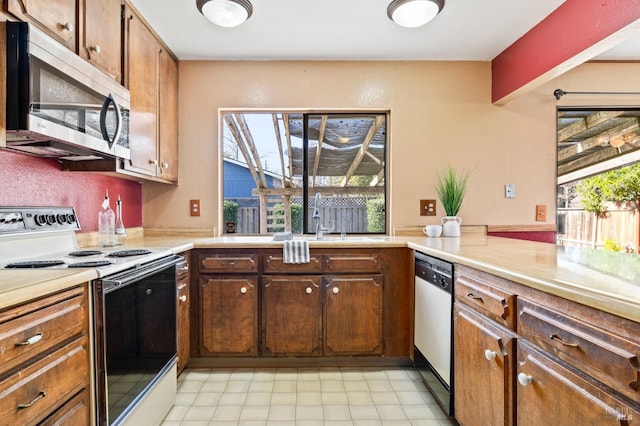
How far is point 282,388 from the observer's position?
6.66ft

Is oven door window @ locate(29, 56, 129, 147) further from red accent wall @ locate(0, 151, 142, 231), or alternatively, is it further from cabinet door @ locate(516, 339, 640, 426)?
cabinet door @ locate(516, 339, 640, 426)

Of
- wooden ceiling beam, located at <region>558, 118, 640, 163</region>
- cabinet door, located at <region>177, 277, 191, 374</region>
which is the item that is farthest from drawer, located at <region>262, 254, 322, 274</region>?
wooden ceiling beam, located at <region>558, 118, 640, 163</region>

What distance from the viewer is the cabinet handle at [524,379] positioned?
1066 millimetres

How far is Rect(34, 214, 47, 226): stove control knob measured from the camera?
5.29 ft

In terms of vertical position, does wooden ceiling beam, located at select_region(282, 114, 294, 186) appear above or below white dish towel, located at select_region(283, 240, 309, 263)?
above

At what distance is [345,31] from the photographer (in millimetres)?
2254

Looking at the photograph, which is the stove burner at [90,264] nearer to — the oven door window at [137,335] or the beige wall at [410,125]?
the oven door window at [137,335]

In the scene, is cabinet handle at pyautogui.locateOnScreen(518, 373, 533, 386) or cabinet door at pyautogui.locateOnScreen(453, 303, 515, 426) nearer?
cabinet handle at pyautogui.locateOnScreen(518, 373, 533, 386)

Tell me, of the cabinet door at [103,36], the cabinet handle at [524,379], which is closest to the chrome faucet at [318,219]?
the cabinet door at [103,36]

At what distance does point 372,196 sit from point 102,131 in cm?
205

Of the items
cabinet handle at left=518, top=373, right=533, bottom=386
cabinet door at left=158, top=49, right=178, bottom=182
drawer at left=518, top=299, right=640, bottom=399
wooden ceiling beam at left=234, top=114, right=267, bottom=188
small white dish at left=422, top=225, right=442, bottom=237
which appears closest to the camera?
drawer at left=518, top=299, right=640, bottom=399

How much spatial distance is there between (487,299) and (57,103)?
183 centimetres

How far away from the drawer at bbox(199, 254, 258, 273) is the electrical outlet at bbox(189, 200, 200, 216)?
1.94 feet

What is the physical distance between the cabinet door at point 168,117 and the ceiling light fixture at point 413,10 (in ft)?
5.27
